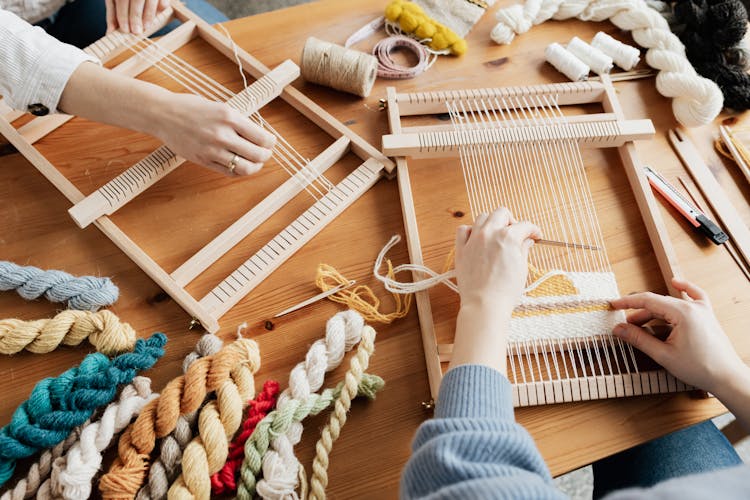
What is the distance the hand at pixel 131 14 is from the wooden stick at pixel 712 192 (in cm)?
134

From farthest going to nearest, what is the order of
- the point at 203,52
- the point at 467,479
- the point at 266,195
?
the point at 203,52
the point at 266,195
the point at 467,479

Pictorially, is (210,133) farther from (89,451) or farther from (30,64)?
(89,451)

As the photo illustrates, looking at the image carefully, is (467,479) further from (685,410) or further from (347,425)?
(685,410)

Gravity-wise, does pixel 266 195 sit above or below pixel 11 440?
above

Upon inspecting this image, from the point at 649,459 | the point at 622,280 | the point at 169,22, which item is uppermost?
the point at 169,22

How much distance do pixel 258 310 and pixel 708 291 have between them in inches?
38.1

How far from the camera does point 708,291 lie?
1191mm

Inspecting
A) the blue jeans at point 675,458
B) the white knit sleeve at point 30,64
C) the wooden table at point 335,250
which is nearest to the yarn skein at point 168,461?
the wooden table at point 335,250

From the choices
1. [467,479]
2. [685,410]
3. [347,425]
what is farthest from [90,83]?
[685,410]

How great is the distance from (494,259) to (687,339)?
1.29 ft

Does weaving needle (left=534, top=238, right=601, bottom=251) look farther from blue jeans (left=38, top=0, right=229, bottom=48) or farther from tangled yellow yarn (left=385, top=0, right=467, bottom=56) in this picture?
blue jeans (left=38, top=0, right=229, bottom=48)

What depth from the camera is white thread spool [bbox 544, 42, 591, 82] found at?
143cm

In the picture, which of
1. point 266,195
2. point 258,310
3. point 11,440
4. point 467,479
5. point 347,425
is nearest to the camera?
point 467,479

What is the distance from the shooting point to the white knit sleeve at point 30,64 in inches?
44.1
